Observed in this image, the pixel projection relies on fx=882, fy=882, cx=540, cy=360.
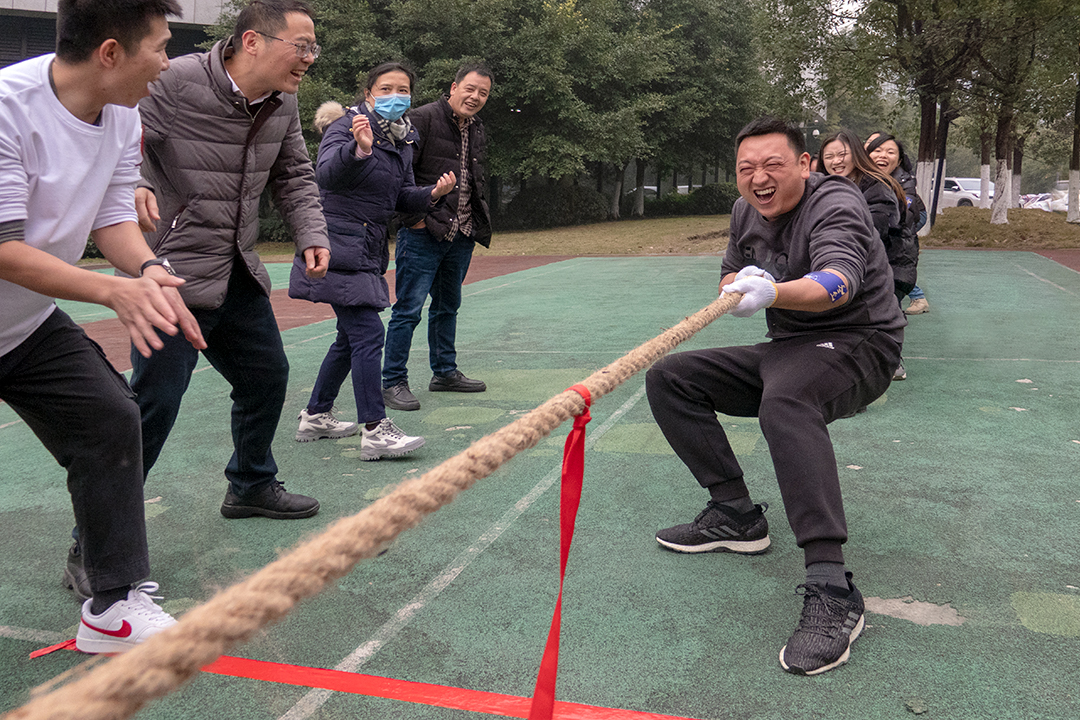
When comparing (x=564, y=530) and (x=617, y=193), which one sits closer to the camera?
(x=564, y=530)

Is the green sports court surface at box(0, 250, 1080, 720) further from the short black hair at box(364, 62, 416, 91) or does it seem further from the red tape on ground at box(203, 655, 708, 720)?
the short black hair at box(364, 62, 416, 91)

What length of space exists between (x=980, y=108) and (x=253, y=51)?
2128 cm

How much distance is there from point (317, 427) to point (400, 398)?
29.0 inches

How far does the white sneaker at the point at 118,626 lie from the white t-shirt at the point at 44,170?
79cm

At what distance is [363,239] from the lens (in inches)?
173

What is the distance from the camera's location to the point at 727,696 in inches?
89.9

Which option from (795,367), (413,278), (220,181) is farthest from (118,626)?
(413,278)

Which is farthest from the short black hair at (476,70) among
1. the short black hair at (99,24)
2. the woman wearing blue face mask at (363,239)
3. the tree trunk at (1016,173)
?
the tree trunk at (1016,173)

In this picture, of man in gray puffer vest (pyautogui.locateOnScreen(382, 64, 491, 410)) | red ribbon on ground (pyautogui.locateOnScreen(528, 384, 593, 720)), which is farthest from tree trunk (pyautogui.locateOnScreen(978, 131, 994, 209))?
red ribbon on ground (pyautogui.locateOnScreen(528, 384, 593, 720))

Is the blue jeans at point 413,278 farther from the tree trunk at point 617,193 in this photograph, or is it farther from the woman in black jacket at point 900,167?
the tree trunk at point 617,193

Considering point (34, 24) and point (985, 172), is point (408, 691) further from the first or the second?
point (985, 172)

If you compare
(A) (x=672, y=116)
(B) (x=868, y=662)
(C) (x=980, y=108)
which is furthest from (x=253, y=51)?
(A) (x=672, y=116)

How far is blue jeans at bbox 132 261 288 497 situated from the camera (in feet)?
9.94

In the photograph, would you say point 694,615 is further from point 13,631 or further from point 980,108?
point 980,108
